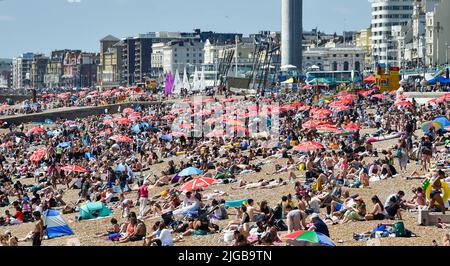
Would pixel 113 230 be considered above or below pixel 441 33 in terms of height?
below

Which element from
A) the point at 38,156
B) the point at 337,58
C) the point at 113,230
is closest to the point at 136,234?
the point at 113,230

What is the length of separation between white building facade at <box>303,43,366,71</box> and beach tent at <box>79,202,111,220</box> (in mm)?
115858

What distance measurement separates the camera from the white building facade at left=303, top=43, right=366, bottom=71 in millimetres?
136375

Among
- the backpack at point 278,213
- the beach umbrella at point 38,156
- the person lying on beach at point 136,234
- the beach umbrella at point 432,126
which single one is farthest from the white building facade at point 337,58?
the person lying on beach at point 136,234

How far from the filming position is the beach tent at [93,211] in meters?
18.7

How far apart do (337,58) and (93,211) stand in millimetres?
122610

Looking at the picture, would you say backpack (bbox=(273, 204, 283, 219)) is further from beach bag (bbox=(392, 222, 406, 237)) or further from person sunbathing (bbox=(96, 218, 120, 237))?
person sunbathing (bbox=(96, 218, 120, 237))

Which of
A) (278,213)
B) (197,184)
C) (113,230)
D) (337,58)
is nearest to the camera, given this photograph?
(278,213)

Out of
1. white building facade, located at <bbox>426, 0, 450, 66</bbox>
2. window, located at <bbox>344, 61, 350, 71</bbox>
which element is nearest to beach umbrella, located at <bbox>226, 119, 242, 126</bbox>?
white building facade, located at <bbox>426, 0, 450, 66</bbox>

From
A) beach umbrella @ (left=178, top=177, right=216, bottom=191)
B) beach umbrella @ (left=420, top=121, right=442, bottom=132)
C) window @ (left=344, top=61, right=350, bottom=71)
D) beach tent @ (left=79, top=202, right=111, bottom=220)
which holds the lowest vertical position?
beach tent @ (left=79, top=202, right=111, bottom=220)

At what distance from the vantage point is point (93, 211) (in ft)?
61.7

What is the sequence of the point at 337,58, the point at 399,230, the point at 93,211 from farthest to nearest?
the point at 337,58 < the point at 93,211 < the point at 399,230

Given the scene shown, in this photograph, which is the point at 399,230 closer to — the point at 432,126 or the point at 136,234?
the point at 136,234
